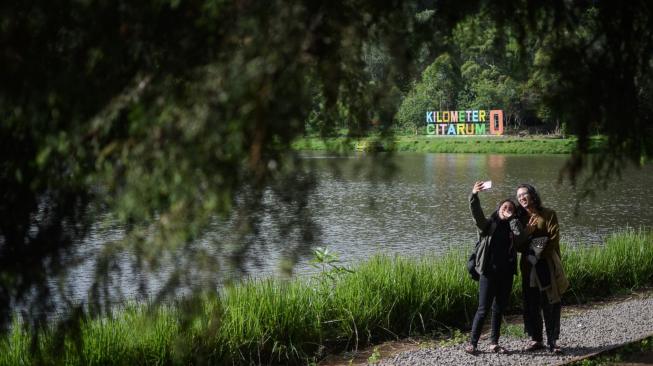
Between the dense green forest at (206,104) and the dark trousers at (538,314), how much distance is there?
12.3 feet

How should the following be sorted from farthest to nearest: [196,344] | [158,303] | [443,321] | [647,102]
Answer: [443,321]
[196,344]
[647,102]
[158,303]

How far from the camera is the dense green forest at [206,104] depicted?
2.18 metres

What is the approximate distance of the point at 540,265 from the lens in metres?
6.65

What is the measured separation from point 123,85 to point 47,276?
0.73m

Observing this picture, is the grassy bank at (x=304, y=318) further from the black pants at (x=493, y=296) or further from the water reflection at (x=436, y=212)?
the black pants at (x=493, y=296)

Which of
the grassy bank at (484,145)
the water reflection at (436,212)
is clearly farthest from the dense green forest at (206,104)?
the grassy bank at (484,145)

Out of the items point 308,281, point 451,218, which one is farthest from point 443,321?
point 451,218

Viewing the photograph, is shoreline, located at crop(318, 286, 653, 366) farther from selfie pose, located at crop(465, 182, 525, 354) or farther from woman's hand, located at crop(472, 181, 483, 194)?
woman's hand, located at crop(472, 181, 483, 194)

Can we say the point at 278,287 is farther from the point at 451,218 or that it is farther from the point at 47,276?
the point at 451,218

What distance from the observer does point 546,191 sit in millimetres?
26172

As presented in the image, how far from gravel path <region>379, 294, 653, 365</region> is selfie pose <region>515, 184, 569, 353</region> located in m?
0.25

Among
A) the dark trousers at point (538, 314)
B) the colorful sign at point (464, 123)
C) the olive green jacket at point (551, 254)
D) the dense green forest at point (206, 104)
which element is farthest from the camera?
the colorful sign at point (464, 123)

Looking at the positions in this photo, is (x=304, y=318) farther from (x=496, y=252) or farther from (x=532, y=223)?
(x=532, y=223)

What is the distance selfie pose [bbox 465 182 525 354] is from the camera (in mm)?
6547
